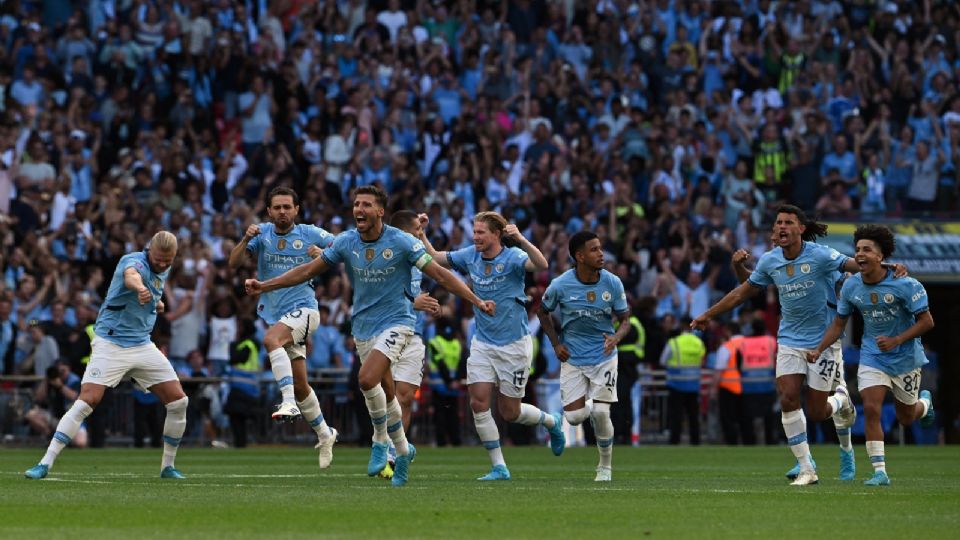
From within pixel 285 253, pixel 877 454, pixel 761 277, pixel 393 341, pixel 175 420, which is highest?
pixel 285 253

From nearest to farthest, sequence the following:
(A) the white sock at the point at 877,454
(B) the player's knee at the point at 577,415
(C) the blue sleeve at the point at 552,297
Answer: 1. (A) the white sock at the point at 877,454
2. (B) the player's knee at the point at 577,415
3. (C) the blue sleeve at the point at 552,297

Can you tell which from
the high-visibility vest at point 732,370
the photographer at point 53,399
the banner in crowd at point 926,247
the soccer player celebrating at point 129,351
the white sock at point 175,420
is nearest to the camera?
the soccer player celebrating at point 129,351

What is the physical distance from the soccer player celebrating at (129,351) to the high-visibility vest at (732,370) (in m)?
15.3

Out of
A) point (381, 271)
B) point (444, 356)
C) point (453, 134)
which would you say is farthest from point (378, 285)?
point (453, 134)

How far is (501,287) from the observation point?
18906 millimetres

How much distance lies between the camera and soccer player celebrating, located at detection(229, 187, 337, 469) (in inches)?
760

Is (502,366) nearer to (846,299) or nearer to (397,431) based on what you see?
(397,431)

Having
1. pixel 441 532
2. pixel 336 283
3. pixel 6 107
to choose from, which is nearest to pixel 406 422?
pixel 441 532

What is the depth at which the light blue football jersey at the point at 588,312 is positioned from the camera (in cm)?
1866

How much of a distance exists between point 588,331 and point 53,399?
1279cm

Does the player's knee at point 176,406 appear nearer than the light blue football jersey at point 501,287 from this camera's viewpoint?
Yes

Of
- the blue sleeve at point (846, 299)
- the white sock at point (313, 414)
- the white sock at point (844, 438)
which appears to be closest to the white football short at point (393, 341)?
the white sock at point (313, 414)

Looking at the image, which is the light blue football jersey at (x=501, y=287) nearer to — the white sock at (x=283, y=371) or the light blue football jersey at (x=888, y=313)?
the white sock at (x=283, y=371)

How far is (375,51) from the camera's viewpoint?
119 ft
